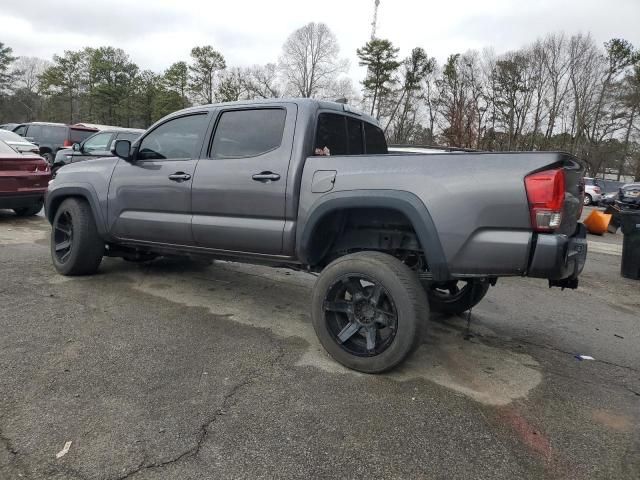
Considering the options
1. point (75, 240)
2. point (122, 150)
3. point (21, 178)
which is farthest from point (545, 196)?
point (21, 178)

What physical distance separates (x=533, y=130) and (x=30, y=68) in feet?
241

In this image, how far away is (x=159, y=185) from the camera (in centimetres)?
434

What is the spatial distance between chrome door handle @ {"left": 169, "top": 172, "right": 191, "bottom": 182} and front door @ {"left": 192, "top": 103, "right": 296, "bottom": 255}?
0.42ft

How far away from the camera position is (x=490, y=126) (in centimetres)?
4672

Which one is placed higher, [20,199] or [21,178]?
[21,178]

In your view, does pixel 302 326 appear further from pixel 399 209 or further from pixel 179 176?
pixel 179 176

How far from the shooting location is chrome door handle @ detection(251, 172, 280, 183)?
3.57 metres

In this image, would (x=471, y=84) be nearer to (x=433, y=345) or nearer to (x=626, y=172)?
(x=626, y=172)

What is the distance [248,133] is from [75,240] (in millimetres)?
2420

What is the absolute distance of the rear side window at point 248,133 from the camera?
3762 millimetres

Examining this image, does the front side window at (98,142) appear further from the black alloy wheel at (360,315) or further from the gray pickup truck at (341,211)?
the black alloy wheel at (360,315)

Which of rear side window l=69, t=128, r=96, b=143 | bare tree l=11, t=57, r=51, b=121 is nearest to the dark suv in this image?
rear side window l=69, t=128, r=96, b=143

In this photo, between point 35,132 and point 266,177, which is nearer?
point 266,177

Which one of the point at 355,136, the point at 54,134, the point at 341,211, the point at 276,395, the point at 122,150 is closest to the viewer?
the point at 276,395
